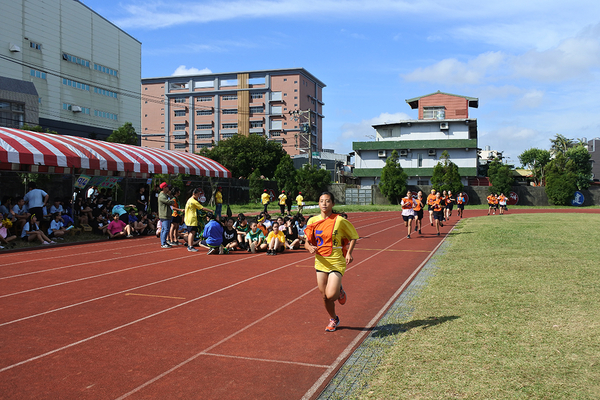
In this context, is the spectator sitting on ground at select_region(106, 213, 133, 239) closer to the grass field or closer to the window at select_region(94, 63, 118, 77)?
the grass field

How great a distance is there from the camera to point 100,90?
→ 217 ft

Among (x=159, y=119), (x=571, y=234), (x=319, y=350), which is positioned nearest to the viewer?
(x=319, y=350)

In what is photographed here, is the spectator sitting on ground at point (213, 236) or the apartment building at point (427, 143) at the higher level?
the apartment building at point (427, 143)

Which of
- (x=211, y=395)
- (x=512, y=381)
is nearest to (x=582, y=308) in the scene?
Result: (x=512, y=381)

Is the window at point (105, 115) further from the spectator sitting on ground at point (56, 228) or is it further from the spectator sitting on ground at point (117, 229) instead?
the spectator sitting on ground at point (56, 228)

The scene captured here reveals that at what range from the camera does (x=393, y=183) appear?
4838 centimetres

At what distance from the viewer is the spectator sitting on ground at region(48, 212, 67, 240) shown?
16.0m

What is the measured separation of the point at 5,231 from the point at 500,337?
13935 mm

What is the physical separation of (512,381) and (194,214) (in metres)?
10.9

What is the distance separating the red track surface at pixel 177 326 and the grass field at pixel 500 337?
70 cm

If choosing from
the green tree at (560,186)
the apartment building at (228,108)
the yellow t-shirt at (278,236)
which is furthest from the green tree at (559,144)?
the yellow t-shirt at (278,236)

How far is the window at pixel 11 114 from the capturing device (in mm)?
48403

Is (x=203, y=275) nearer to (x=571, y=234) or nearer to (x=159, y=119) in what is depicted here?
(x=571, y=234)

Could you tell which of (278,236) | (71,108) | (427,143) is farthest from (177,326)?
(71,108)
